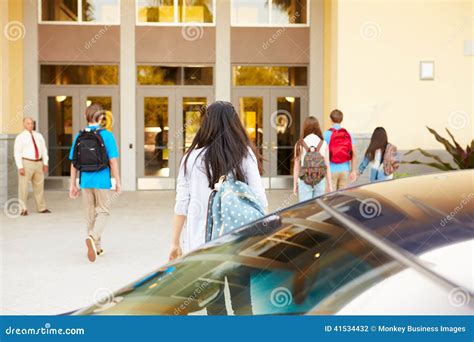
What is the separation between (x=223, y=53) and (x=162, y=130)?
2697 millimetres

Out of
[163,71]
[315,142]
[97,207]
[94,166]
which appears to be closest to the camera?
[94,166]

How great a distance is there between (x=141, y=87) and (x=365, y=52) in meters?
6.41

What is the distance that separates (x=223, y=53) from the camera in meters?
19.6

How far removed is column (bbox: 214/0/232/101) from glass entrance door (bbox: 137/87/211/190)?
1.42ft

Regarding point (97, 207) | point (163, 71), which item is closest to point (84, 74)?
point (163, 71)

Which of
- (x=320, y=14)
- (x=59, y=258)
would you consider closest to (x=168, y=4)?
(x=320, y=14)

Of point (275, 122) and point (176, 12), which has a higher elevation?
point (176, 12)

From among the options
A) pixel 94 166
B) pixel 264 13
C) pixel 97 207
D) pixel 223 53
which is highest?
pixel 264 13

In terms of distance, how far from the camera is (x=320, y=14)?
19.7 m

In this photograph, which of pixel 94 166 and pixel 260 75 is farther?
pixel 260 75

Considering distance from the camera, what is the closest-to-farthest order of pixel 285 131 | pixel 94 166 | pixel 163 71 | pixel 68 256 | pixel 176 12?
pixel 94 166, pixel 68 256, pixel 163 71, pixel 176 12, pixel 285 131

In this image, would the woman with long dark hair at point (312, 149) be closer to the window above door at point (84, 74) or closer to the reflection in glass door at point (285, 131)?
the reflection in glass door at point (285, 131)

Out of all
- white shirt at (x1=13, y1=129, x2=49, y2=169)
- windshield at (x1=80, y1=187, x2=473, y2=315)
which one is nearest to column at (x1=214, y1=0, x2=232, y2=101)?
white shirt at (x1=13, y1=129, x2=49, y2=169)

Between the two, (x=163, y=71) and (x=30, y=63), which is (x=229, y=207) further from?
(x=30, y=63)
